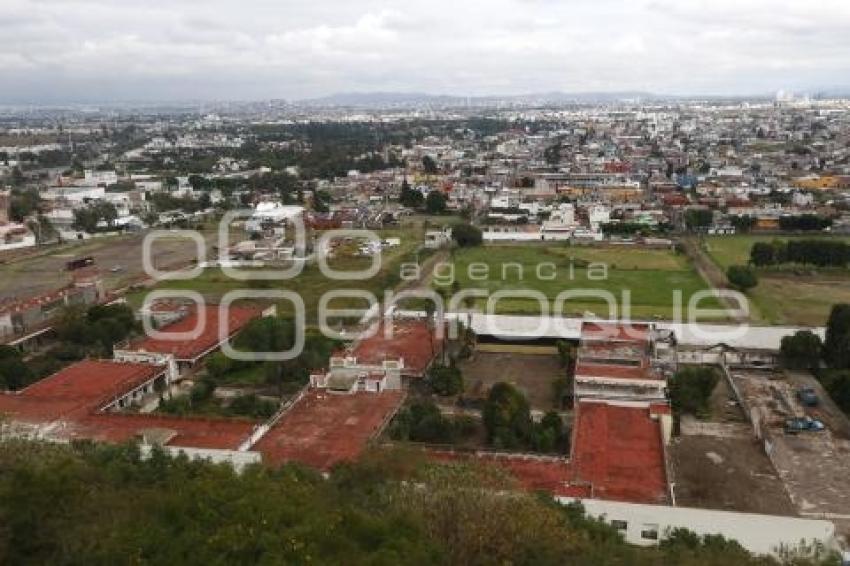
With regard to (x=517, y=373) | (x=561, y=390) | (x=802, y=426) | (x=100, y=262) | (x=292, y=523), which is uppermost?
(x=292, y=523)

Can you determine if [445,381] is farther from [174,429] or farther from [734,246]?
[734,246]

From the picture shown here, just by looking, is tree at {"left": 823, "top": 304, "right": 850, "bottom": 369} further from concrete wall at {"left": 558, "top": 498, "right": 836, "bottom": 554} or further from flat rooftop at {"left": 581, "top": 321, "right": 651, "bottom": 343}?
concrete wall at {"left": 558, "top": 498, "right": 836, "bottom": 554}

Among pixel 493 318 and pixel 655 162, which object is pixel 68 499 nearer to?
pixel 493 318

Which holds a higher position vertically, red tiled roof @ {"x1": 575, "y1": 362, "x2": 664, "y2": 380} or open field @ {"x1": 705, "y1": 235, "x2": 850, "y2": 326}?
red tiled roof @ {"x1": 575, "y1": 362, "x2": 664, "y2": 380}

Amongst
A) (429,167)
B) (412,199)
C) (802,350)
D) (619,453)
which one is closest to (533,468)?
(619,453)

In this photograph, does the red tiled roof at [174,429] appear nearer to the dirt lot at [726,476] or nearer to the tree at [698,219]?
the dirt lot at [726,476]

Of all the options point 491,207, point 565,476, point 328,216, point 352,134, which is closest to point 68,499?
point 565,476

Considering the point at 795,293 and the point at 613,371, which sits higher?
the point at 613,371

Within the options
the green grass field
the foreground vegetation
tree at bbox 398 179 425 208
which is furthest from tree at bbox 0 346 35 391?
tree at bbox 398 179 425 208
